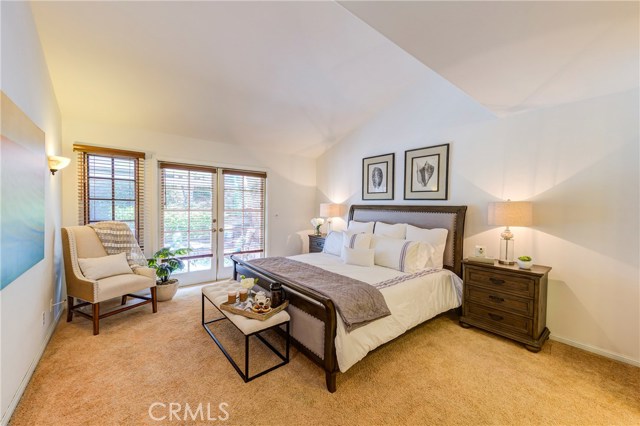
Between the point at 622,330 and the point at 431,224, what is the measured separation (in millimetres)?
1868

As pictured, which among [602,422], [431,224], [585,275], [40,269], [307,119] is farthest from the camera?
[307,119]

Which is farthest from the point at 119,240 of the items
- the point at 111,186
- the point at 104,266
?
the point at 111,186

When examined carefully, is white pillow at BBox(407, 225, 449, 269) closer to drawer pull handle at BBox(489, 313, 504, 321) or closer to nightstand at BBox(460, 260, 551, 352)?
nightstand at BBox(460, 260, 551, 352)

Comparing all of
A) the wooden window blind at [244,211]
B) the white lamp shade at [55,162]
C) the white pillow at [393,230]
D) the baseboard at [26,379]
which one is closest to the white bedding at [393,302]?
the white pillow at [393,230]

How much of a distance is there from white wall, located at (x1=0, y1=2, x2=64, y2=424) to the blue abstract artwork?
110 millimetres

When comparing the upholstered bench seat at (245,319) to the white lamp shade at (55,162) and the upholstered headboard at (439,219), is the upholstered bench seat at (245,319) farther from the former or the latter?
the upholstered headboard at (439,219)

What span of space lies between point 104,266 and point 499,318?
419cm

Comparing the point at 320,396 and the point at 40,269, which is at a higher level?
the point at 40,269

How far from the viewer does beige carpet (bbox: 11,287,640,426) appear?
1.67 meters

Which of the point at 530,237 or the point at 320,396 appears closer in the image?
the point at 320,396

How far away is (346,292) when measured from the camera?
2.13 meters

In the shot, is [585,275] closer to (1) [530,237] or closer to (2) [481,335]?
(1) [530,237]

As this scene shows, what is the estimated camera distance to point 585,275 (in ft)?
8.20

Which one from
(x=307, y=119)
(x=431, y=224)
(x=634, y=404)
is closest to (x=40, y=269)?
(x=307, y=119)
